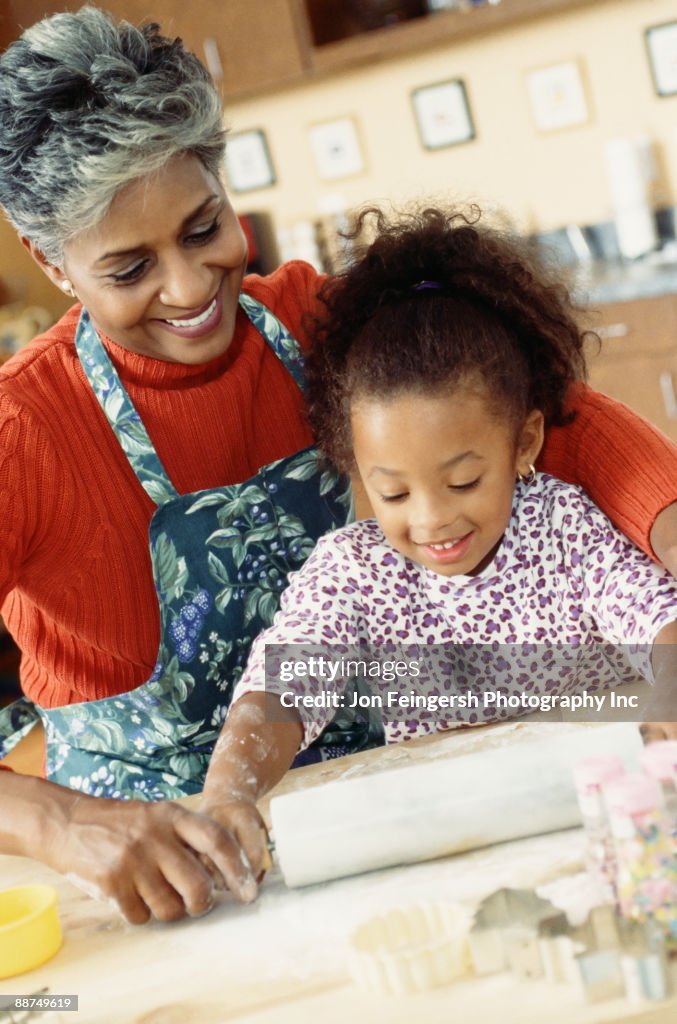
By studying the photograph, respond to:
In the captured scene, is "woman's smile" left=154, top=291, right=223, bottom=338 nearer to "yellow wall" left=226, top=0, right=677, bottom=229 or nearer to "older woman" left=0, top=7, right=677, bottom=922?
"older woman" left=0, top=7, right=677, bottom=922

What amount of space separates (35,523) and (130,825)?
43cm

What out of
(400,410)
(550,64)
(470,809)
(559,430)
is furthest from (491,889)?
(550,64)

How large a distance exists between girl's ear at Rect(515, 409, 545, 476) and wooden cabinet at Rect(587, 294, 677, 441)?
71.9 inches

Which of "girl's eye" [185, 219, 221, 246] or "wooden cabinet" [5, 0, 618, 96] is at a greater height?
"wooden cabinet" [5, 0, 618, 96]

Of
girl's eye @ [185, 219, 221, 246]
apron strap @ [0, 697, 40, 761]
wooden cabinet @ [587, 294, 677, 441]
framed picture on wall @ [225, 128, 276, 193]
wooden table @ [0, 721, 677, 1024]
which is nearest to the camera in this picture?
wooden table @ [0, 721, 677, 1024]

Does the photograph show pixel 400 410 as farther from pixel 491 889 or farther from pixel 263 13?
pixel 263 13

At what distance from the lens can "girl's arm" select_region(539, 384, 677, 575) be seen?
4.12 ft

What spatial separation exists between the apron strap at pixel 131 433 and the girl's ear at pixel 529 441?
1.28 feet

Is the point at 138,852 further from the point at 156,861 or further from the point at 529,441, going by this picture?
the point at 529,441

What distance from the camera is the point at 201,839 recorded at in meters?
0.99

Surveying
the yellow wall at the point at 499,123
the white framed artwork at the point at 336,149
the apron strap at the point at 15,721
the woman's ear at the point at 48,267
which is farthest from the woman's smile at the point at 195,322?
the white framed artwork at the point at 336,149

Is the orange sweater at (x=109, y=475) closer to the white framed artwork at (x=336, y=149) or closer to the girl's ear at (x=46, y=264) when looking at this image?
the girl's ear at (x=46, y=264)

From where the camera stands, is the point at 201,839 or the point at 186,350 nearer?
the point at 201,839

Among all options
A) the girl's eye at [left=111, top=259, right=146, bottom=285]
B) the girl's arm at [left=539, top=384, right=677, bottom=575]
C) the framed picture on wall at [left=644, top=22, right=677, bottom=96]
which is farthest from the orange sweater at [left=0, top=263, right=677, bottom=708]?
the framed picture on wall at [left=644, top=22, right=677, bottom=96]
